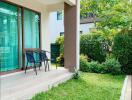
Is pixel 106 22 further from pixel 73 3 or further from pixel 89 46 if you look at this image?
pixel 73 3

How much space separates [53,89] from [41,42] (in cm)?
379

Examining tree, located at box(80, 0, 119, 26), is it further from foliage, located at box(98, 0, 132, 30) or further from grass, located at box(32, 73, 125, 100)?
grass, located at box(32, 73, 125, 100)

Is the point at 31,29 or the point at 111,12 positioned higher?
the point at 111,12

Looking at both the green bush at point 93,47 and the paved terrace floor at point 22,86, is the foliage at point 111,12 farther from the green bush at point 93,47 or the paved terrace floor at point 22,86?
the paved terrace floor at point 22,86

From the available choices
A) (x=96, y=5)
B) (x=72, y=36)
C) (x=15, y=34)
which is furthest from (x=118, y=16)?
(x=15, y=34)

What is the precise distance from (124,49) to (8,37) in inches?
250

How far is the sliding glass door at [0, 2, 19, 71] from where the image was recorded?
24.3 ft

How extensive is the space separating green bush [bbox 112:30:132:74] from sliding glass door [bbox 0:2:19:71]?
576cm

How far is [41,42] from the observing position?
1005 centimetres

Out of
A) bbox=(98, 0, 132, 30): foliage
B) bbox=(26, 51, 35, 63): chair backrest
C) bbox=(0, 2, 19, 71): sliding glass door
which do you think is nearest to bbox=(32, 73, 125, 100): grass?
bbox=(26, 51, 35, 63): chair backrest

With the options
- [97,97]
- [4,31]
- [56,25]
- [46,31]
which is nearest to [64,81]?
[97,97]

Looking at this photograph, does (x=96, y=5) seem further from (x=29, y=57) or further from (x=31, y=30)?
(x=29, y=57)

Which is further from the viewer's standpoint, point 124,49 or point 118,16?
point 118,16

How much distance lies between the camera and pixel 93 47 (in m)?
13.6
